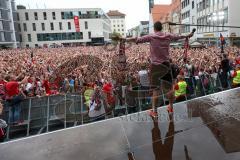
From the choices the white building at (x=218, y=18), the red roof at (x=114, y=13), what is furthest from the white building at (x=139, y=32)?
the red roof at (x=114, y=13)

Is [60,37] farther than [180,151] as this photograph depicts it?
Yes

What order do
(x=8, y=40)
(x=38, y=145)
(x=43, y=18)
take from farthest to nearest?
(x=43, y=18) < (x=8, y=40) < (x=38, y=145)

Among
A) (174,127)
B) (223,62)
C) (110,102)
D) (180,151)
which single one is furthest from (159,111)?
(223,62)

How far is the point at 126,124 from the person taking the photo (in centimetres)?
469

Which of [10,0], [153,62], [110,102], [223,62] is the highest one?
[10,0]

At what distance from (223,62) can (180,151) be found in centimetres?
835

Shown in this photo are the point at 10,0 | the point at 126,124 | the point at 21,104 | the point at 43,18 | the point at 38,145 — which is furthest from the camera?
the point at 43,18

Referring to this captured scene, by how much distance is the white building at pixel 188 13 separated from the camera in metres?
56.2

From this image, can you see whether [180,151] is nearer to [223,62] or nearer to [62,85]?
[62,85]

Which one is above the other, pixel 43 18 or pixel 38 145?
pixel 43 18

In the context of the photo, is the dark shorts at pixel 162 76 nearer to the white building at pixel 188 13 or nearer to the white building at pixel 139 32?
the white building at pixel 139 32

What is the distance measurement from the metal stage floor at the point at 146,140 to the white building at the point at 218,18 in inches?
1016

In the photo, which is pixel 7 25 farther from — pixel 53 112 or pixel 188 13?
pixel 53 112

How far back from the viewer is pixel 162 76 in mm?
4820
